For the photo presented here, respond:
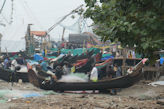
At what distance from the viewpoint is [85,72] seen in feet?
46.5

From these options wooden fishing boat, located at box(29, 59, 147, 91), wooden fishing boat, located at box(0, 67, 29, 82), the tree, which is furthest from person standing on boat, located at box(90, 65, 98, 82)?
the tree

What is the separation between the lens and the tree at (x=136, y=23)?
3.71 meters

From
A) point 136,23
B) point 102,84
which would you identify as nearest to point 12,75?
point 102,84

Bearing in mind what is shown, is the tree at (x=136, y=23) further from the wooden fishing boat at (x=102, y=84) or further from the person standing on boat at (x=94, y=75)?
the person standing on boat at (x=94, y=75)

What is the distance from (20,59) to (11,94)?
28.3 feet

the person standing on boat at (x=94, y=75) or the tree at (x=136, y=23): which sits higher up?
the tree at (x=136, y=23)

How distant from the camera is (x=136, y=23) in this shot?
4.02m

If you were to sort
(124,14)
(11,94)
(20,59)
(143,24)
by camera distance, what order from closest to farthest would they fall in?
(143,24) → (124,14) → (11,94) → (20,59)

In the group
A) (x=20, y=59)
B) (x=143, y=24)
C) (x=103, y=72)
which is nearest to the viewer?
(x=143, y=24)

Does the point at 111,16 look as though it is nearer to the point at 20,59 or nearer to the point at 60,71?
the point at 60,71

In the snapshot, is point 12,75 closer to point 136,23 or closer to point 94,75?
point 94,75

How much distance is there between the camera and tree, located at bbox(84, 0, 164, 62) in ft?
12.2

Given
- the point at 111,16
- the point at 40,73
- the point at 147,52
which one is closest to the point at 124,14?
the point at 111,16

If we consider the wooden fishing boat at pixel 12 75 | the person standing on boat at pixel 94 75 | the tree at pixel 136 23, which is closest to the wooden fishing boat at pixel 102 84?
the person standing on boat at pixel 94 75
